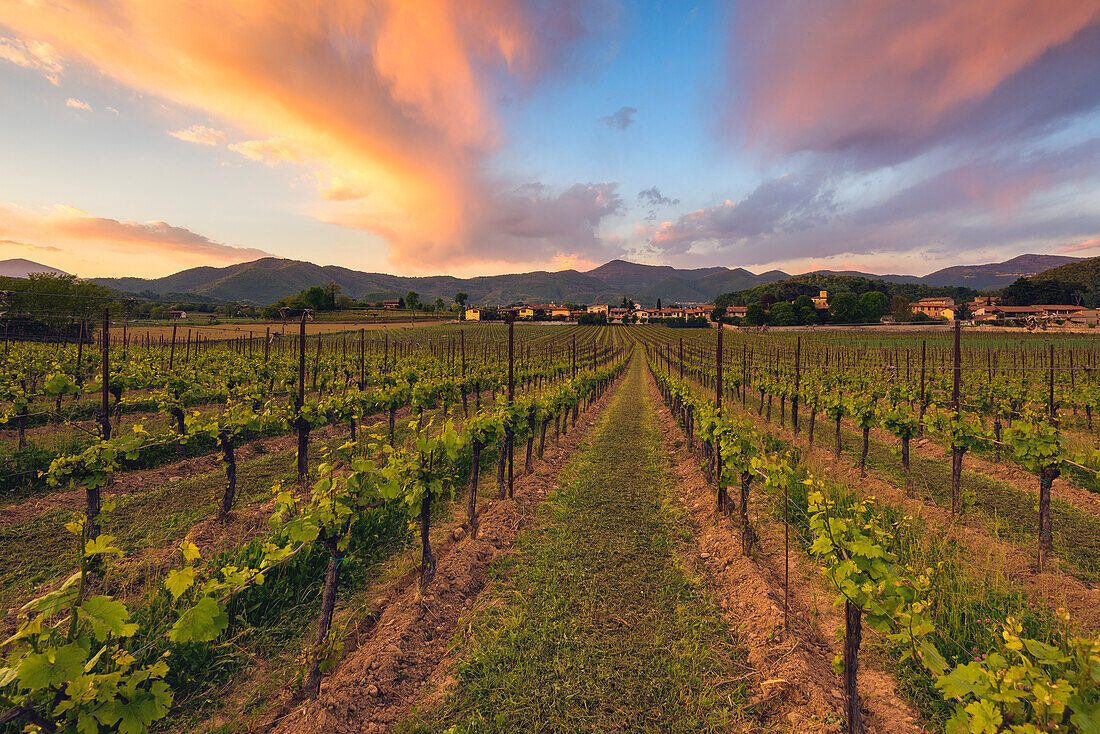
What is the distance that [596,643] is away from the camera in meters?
4.64

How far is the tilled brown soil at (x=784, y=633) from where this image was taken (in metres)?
3.72

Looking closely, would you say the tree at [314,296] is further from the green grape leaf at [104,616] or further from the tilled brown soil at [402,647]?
the green grape leaf at [104,616]

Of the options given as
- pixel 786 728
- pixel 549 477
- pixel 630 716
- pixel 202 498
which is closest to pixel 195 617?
pixel 630 716

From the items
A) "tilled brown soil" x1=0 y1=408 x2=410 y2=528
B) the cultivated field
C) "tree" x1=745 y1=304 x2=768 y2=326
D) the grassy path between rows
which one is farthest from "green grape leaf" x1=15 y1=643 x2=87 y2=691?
"tree" x1=745 y1=304 x2=768 y2=326

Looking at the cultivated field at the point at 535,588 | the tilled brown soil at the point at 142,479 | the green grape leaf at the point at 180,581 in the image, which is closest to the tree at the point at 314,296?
the tilled brown soil at the point at 142,479

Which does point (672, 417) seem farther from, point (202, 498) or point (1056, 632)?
point (202, 498)

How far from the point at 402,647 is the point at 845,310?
117m

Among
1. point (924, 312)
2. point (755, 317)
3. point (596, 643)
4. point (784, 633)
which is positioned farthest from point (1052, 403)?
point (924, 312)

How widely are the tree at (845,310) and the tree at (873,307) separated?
5.06 ft

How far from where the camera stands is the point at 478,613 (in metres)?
5.16

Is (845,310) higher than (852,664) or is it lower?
higher

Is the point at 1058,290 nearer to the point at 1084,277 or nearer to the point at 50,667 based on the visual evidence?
the point at 1084,277

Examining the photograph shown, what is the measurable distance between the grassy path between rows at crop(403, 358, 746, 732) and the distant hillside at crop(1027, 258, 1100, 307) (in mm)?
143752

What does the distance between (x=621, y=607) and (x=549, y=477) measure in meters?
5.11
